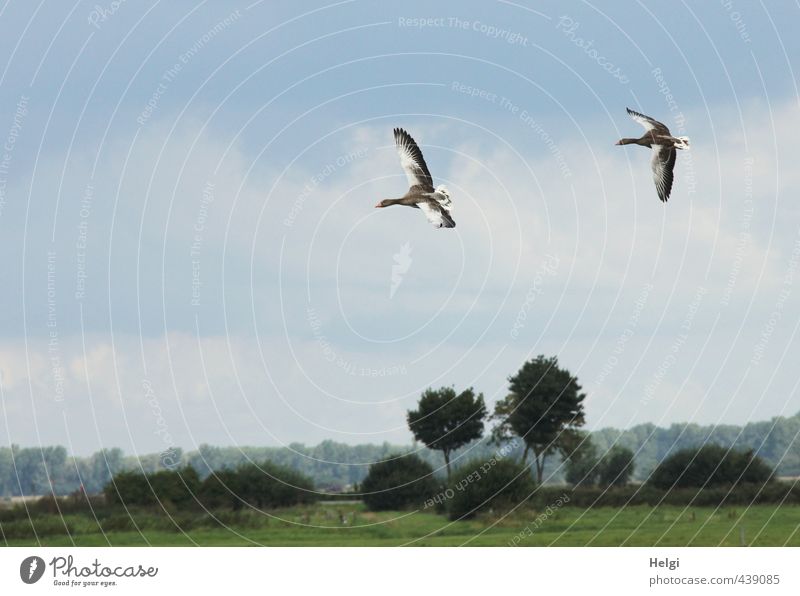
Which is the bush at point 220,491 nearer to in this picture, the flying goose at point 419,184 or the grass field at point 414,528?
the grass field at point 414,528

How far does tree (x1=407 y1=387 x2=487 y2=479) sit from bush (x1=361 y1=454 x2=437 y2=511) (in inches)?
166

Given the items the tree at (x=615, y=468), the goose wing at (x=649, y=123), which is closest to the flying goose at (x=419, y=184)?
the goose wing at (x=649, y=123)

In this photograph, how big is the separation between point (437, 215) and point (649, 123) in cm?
609

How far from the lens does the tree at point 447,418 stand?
69750 millimetres

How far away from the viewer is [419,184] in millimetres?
34781

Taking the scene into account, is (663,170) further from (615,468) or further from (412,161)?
(615,468)

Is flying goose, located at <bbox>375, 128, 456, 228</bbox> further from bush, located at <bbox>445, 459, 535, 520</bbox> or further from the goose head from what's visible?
bush, located at <bbox>445, 459, 535, 520</bbox>

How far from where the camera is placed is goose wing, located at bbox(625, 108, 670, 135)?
33656 mm
